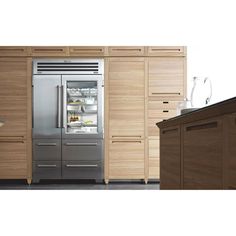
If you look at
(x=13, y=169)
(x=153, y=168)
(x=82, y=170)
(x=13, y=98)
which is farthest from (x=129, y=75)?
(x=13, y=169)

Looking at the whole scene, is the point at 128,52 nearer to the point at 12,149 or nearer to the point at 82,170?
the point at 82,170

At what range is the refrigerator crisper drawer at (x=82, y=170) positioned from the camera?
6.43 metres

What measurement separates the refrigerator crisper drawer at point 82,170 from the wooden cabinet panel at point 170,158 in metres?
3.30

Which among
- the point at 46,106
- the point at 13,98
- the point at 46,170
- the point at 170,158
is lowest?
the point at 46,170

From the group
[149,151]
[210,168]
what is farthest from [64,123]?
[210,168]

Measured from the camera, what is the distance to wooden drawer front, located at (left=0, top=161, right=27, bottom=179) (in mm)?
6406

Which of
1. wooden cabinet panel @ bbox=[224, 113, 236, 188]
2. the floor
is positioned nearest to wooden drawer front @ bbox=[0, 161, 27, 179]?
the floor

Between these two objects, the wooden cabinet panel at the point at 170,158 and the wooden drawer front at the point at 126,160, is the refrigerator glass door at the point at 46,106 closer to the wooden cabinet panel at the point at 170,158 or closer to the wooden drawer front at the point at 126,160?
the wooden drawer front at the point at 126,160

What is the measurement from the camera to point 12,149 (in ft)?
21.0

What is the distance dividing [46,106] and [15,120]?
0.52m

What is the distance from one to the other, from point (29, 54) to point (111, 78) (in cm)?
132

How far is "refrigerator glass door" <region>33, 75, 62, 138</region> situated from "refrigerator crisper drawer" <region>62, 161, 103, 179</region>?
0.50 m
